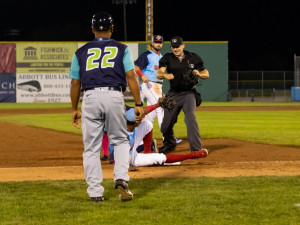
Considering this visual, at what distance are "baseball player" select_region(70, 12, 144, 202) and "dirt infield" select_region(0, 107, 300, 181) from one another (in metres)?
1.66

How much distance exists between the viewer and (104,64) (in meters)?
5.53

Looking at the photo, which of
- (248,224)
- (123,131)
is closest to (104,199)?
(123,131)

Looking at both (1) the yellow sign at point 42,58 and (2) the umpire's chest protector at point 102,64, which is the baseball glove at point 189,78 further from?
(1) the yellow sign at point 42,58

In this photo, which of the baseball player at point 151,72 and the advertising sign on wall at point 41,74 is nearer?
the baseball player at point 151,72

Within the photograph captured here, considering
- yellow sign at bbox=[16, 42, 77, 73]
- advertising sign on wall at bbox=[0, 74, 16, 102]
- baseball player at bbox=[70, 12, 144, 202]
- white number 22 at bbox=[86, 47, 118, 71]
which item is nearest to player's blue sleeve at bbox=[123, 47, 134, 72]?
baseball player at bbox=[70, 12, 144, 202]

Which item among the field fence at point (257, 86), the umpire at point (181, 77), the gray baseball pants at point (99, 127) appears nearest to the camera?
the gray baseball pants at point (99, 127)

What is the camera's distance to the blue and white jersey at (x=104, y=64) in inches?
217

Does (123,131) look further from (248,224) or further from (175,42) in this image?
(175,42)

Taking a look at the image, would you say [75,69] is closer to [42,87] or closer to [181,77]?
[181,77]

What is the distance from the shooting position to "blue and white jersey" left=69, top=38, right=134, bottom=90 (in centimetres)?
552

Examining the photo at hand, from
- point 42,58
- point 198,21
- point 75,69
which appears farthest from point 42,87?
point 198,21

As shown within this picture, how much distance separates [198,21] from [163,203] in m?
84.0

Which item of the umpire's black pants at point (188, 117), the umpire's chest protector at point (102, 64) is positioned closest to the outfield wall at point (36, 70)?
the umpire's black pants at point (188, 117)

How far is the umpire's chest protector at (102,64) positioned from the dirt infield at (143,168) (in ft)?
6.66
